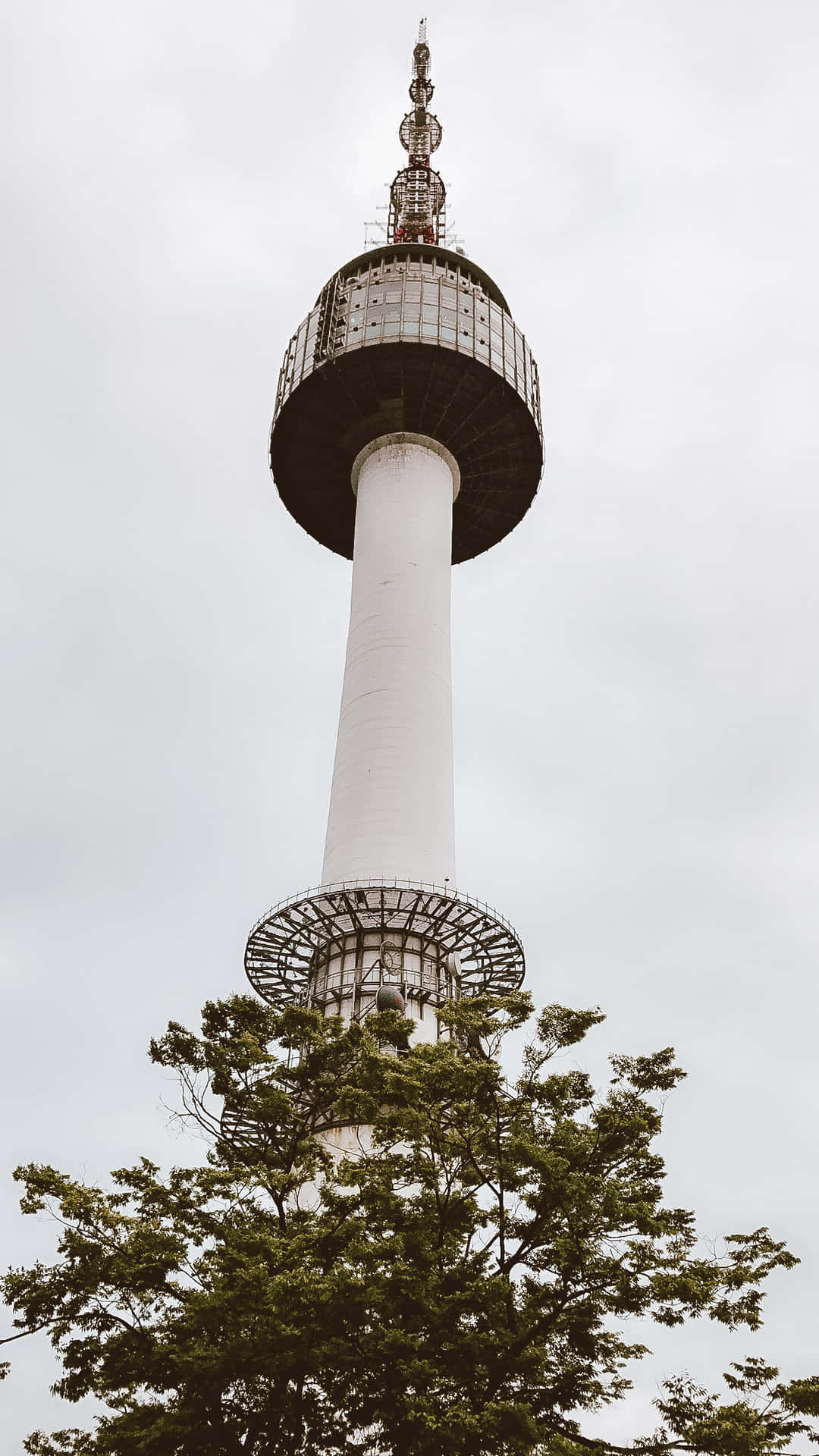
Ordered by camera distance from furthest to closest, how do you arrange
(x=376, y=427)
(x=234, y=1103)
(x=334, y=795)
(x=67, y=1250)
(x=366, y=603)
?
(x=376, y=427) < (x=366, y=603) < (x=334, y=795) < (x=234, y=1103) < (x=67, y=1250)

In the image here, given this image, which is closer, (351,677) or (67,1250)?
(67,1250)

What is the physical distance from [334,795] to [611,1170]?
30.6 meters

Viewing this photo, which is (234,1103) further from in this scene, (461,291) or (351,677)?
(461,291)

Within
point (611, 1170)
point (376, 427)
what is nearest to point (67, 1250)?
point (611, 1170)

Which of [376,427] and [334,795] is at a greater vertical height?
[376,427]

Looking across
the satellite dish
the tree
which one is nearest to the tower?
the satellite dish

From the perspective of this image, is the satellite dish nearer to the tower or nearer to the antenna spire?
the tower

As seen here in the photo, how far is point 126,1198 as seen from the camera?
26.6m

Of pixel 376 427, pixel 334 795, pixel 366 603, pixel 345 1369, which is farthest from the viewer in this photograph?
pixel 376 427

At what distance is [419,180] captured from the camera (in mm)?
78062

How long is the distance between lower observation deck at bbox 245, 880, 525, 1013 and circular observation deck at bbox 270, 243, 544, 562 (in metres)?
25.9

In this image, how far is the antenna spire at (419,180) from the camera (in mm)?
75938

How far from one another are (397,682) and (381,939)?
39.7 feet

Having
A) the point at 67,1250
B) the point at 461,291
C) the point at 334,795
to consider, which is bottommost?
the point at 67,1250
